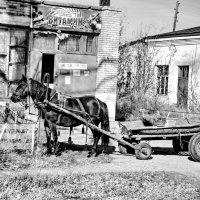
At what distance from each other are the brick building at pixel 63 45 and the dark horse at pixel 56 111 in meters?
4.33

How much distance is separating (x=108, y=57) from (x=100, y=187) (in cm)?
821

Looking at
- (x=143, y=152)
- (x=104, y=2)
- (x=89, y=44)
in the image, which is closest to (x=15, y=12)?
(x=89, y=44)

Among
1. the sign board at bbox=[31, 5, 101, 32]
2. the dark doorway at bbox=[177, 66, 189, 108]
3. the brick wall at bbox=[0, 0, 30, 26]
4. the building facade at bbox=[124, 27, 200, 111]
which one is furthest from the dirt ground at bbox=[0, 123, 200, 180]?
the dark doorway at bbox=[177, 66, 189, 108]

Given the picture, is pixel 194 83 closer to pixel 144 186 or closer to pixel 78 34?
pixel 78 34

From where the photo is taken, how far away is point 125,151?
10289 millimetres

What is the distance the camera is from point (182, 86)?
21.7 m

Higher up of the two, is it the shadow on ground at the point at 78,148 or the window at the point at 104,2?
the window at the point at 104,2

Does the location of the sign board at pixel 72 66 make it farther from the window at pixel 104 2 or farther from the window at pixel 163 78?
the window at pixel 163 78

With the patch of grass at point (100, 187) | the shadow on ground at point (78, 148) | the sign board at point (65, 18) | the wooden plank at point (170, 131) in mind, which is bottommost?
the shadow on ground at point (78, 148)

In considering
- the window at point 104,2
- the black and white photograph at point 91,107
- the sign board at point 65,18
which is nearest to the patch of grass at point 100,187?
the black and white photograph at point 91,107

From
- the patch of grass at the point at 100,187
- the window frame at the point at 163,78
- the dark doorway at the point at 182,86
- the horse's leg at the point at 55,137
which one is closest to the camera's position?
the patch of grass at the point at 100,187

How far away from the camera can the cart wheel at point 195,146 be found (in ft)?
30.9

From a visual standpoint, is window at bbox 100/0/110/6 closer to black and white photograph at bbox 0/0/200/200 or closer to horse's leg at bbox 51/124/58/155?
black and white photograph at bbox 0/0/200/200

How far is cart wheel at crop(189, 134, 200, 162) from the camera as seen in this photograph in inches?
371
